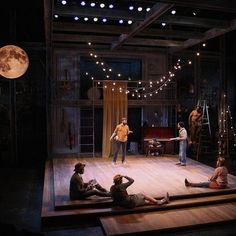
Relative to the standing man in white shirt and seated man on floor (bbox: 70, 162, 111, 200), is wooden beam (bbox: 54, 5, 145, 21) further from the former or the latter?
the standing man in white shirt

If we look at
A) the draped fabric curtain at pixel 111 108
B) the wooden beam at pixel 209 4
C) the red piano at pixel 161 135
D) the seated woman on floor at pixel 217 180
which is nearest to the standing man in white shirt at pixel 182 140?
the red piano at pixel 161 135

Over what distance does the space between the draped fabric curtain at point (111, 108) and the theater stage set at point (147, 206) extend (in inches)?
97.8

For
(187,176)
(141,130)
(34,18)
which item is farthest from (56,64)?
(187,176)

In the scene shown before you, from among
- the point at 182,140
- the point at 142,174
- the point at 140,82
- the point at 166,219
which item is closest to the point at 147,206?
the point at 166,219

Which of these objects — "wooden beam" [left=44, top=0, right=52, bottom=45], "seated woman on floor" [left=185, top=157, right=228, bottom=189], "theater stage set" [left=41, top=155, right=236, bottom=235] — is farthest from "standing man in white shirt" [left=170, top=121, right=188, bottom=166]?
"wooden beam" [left=44, top=0, right=52, bottom=45]

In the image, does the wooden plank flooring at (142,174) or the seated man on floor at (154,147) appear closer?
the wooden plank flooring at (142,174)

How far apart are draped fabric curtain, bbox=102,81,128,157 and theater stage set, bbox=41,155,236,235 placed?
8.15 feet

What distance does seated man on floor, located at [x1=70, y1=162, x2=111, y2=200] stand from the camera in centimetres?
792

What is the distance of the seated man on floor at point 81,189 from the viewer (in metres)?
7.92

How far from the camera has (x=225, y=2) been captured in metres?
6.80

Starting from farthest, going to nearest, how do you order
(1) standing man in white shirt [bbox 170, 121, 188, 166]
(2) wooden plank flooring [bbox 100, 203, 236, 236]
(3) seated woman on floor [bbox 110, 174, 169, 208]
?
(1) standing man in white shirt [bbox 170, 121, 188, 166], (3) seated woman on floor [bbox 110, 174, 169, 208], (2) wooden plank flooring [bbox 100, 203, 236, 236]

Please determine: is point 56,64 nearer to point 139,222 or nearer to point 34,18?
point 34,18

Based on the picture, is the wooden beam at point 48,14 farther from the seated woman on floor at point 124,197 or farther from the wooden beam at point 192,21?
the seated woman on floor at point 124,197

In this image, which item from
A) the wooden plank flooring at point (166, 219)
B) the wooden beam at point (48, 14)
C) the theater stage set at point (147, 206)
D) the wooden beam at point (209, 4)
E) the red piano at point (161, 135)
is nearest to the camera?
the wooden beam at point (209, 4)
